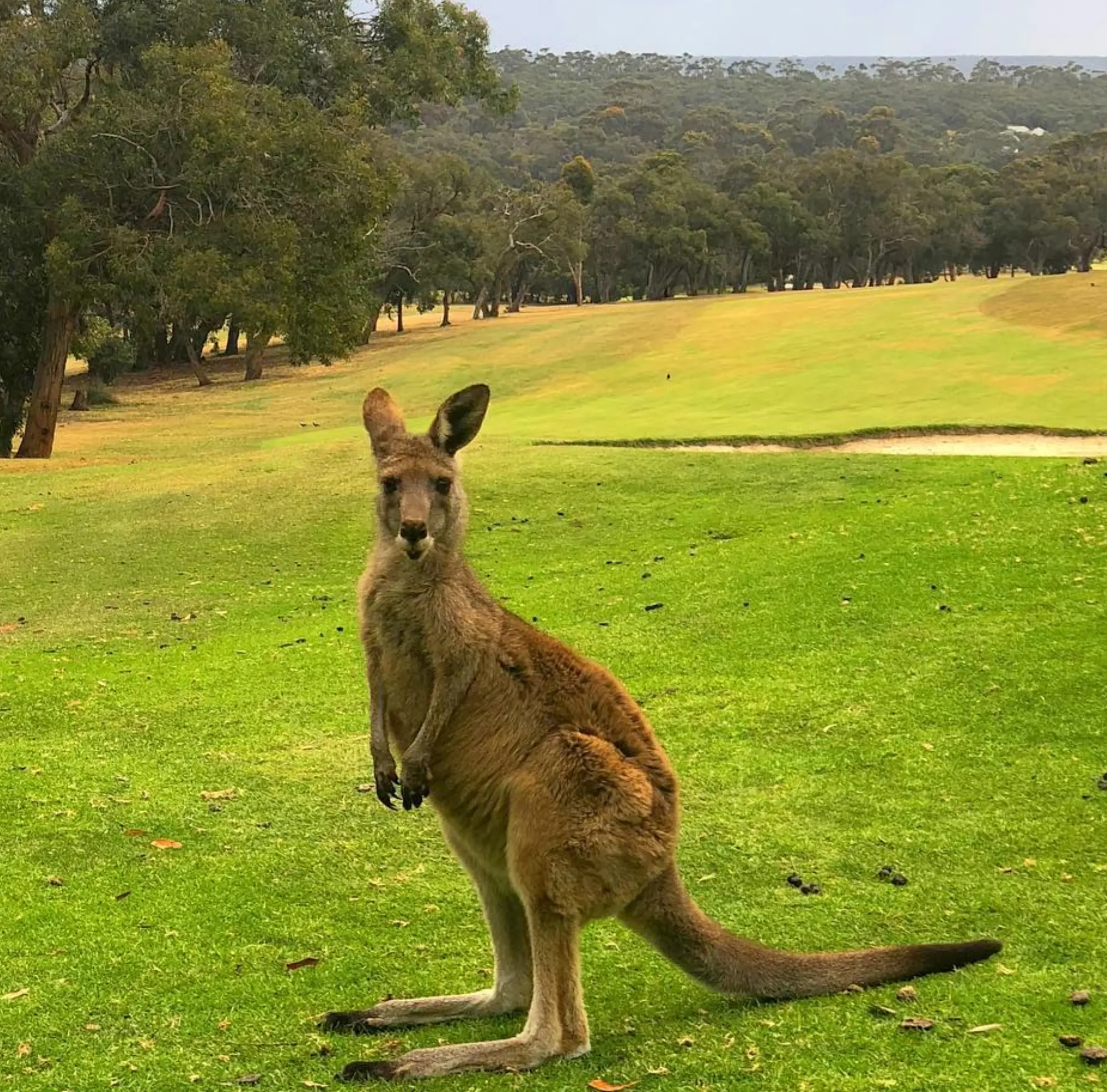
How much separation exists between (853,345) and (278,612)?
82.6 ft

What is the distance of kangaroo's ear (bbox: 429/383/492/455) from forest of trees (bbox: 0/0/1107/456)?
50.0ft

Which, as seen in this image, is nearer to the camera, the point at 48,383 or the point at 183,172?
the point at 183,172

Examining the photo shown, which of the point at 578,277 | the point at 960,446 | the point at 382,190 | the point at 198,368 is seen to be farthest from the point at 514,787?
the point at 578,277

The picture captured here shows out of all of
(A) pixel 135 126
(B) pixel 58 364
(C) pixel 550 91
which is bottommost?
(B) pixel 58 364

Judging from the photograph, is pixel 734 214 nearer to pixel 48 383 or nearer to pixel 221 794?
pixel 48 383

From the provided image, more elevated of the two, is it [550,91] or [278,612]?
[550,91]

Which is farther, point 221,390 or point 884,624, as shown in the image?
point 221,390

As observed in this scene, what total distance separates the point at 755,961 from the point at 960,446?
53.4 ft

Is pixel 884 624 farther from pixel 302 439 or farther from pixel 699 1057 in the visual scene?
pixel 302 439

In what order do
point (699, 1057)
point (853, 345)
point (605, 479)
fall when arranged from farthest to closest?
point (853, 345), point (605, 479), point (699, 1057)

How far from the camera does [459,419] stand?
399 centimetres

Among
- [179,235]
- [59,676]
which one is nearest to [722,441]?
[179,235]

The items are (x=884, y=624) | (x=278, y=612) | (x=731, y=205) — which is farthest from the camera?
(x=731, y=205)

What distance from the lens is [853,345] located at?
107ft
